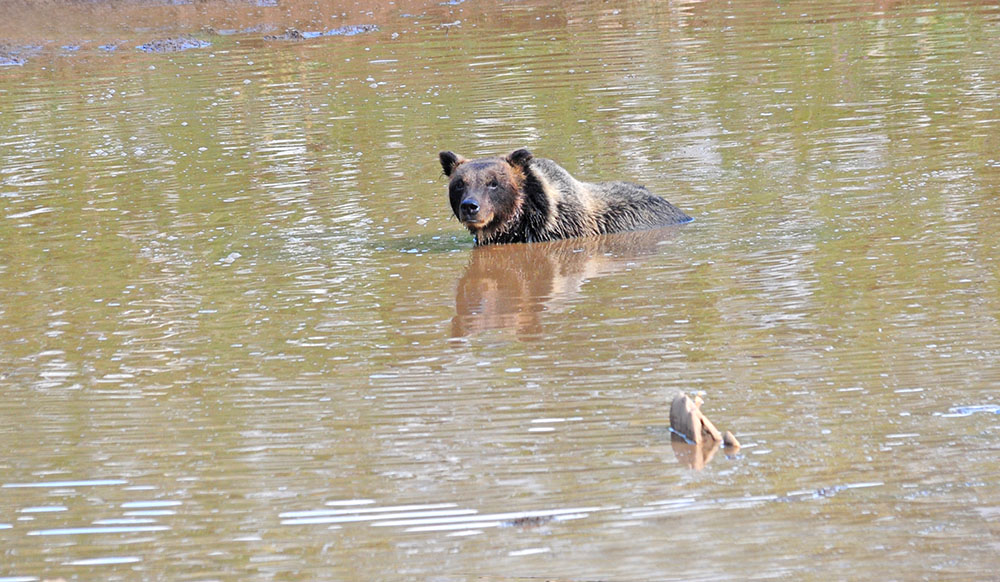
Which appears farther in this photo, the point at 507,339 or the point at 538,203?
the point at 538,203

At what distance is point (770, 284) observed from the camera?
8.64 metres

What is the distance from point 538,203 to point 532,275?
109cm

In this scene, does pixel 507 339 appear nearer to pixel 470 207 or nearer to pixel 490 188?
pixel 470 207

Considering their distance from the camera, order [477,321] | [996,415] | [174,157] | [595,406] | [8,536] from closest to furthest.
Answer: [8,536] → [996,415] → [595,406] → [477,321] → [174,157]

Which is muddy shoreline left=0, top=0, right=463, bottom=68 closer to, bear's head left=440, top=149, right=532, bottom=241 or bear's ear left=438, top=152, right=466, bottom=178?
bear's ear left=438, top=152, right=466, bottom=178

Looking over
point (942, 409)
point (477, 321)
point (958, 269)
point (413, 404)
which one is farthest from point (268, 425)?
point (958, 269)

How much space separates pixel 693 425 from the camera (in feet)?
18.9

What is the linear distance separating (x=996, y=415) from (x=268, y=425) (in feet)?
10.1

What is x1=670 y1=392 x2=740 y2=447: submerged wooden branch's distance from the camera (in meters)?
5.77

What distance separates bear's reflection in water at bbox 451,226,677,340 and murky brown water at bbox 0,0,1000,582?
0.13 feet

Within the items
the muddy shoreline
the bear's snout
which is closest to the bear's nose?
the bear's snout

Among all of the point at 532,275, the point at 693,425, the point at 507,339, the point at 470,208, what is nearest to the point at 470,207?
the point at 470,208

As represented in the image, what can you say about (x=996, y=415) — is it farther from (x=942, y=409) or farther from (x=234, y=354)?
(x=234, y=354)

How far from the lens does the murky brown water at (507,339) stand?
5.08 m
